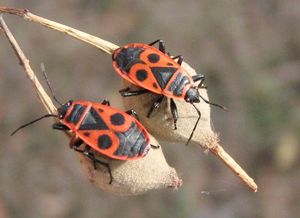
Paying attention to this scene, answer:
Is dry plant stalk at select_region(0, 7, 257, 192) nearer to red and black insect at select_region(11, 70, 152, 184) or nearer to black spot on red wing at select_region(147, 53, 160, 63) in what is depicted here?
red and black insect at select_region(11, 70, 152, 184)

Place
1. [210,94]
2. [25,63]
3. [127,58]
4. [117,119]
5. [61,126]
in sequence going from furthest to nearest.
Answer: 1. [210,94]
2. [127,58]
3. [61,126]
4. [117,119]
5. [25,63]

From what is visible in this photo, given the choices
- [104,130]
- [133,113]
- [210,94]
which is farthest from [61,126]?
[210,94]

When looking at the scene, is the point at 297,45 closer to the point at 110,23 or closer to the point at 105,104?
the point at 110,23

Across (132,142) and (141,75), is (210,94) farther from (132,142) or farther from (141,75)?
(132,142)

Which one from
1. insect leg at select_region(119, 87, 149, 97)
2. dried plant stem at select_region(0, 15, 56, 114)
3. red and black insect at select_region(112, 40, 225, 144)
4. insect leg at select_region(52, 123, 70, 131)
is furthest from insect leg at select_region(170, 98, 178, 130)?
dried plant stem at select_region(0, 15, 56, 114)

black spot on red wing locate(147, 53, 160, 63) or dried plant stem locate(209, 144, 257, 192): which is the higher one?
black spot on red wing locate(147, 53, 160, 63)

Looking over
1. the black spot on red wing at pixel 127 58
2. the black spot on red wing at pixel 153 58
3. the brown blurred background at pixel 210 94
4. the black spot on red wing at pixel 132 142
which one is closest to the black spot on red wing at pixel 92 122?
the black spot on red wing at pixel 132 142

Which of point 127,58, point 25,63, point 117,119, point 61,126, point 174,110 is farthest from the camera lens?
point 127,58
